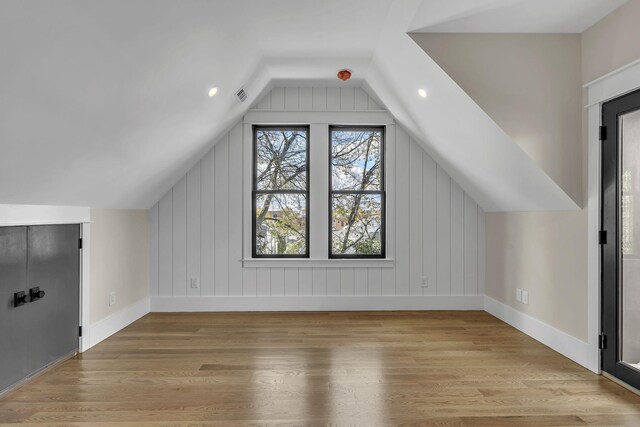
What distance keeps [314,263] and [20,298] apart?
279cm

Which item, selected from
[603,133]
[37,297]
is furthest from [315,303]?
[603,133]

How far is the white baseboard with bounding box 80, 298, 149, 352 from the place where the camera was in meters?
3.50

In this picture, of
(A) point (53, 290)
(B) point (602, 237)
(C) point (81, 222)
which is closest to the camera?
(B) point (602, 237)

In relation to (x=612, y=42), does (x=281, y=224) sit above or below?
below

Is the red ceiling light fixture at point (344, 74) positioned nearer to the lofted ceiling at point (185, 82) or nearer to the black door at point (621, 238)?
the lofted ceiling at point (185, 82)

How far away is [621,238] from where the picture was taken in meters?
2.79

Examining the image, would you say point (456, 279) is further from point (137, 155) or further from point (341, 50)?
point (137, 155)

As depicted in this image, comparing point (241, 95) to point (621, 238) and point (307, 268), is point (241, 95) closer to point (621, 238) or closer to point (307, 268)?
point (307, 268)

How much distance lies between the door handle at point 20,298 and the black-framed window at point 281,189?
8.05ft

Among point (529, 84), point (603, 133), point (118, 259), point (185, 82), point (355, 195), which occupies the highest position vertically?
point (529, 84)

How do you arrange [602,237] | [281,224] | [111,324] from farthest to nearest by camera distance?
[281,224], [111,324], [602,237]

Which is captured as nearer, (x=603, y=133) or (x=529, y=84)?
(x=603, y=133)

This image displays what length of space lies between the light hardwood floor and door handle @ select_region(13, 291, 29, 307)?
1.72 feet

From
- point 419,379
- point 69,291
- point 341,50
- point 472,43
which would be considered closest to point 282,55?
point 341,50
